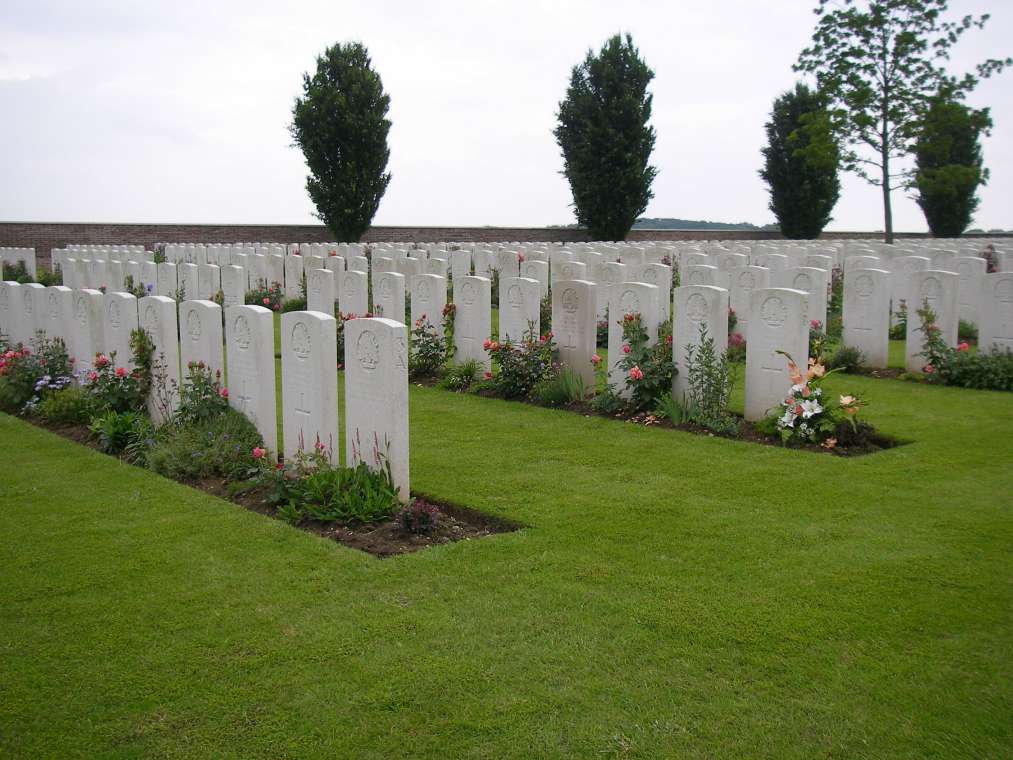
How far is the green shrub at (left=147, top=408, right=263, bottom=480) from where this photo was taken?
21.3 ft

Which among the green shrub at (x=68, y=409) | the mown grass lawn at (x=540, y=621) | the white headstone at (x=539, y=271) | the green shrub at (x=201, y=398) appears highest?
the white headstone at (x=539, y=271)

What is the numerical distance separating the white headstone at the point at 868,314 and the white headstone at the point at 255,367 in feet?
23.0

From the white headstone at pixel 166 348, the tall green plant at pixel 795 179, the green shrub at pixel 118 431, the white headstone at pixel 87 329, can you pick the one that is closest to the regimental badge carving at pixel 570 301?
the white headstone at pixel 166 348

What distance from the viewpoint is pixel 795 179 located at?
3847 cm

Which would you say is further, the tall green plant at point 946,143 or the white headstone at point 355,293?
the tall green plant at point 946,143

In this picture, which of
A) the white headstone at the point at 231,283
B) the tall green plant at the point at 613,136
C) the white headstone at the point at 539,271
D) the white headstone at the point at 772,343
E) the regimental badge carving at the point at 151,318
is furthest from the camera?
the tall green plant at the point at 613,136

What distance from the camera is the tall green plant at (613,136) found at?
34312 mm

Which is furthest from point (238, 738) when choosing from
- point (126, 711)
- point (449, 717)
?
point (449, 717)

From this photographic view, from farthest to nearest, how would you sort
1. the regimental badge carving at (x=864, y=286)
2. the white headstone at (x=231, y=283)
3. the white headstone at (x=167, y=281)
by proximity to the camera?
the white headstone at (x=167, y=281) → the white headstone at (x=231, y=283) → the regimental badge carving at (x=864, y=286)

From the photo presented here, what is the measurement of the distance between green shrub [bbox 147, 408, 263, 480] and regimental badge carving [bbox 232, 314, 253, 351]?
513 millimetres

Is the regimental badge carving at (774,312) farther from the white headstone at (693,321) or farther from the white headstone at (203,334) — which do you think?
the white headstone at (203,334)

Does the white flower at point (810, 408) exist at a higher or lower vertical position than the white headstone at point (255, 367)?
lower

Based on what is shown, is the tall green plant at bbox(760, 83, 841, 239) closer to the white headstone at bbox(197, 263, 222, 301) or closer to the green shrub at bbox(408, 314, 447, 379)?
the white headstone at bbox(197, 263, 222, 301)

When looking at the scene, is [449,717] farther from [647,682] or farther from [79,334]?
[79,334]
